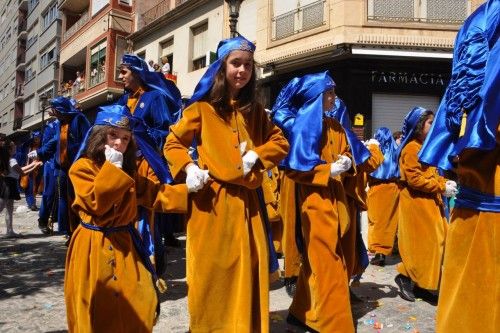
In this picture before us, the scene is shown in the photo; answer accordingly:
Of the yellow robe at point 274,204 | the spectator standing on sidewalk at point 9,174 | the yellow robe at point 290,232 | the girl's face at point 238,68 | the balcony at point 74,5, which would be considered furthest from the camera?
the balcony at point 74,5

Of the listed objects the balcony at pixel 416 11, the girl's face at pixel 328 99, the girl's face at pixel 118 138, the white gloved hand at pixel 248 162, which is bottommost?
the white gloved hand at pixel 248 162

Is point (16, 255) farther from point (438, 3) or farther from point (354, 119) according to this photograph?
point (438, 3)

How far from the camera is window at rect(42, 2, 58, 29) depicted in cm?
3841

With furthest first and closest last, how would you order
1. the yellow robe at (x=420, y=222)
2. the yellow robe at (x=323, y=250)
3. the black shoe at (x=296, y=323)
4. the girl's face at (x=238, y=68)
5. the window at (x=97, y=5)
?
the window at (x=97, y=5)
the yellow robe at (x=420, y=222)
the black shoe at (x=296, y=323)
the yellow robe at (x=323, y=250)
the girl's face at (x=238, y=68)

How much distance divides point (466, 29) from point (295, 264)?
2.86m

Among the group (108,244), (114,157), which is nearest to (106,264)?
(108,244)

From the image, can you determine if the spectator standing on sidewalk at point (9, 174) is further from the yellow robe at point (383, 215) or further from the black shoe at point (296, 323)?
the black shoe at point (296, 323)

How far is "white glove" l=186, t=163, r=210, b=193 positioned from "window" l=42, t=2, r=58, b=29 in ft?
129

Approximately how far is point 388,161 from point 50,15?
39.0 metres

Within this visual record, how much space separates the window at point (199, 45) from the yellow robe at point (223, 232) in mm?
18524

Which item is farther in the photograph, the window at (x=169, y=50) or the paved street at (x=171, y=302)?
the window at (x=169, y=50)

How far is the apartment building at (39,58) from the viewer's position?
37656 millimetres

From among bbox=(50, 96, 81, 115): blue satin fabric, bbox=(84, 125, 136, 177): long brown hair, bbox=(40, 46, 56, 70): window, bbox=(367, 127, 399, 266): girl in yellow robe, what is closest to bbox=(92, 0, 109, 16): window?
bbox=(40, 46, 56, 70): window

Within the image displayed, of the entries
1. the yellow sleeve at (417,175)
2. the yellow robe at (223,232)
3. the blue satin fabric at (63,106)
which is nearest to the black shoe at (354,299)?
the yellow sleeve at (417,175)
